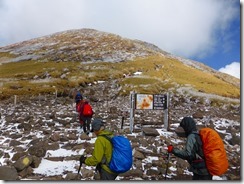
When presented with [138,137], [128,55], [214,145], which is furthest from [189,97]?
[128,55]

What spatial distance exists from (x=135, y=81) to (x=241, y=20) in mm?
34479

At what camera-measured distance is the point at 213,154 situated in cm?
491

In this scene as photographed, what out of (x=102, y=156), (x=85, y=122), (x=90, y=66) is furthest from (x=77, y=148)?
(x=90, y=66)

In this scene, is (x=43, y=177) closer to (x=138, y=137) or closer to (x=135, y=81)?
(x=138, y=137)

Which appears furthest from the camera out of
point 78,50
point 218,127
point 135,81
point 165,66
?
point 78,50

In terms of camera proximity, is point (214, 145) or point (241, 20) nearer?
point (214, 145)

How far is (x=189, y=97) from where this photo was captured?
3078 cm

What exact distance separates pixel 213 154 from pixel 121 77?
4270 centimetres

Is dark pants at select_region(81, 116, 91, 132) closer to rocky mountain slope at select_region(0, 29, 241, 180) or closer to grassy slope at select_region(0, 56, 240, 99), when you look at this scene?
rocky mountain slope at select_region(0, 29, 241, 180)

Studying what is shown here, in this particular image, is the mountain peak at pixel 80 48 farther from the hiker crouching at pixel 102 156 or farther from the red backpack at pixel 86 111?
the hiker crouching at pixel 102 156

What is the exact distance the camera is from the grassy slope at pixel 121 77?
3744 cm

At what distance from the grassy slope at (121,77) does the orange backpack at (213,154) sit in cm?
2783

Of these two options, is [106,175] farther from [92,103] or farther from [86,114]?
[92,103]

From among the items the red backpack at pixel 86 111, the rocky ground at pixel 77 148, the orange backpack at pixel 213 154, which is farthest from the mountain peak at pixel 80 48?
the orange backpack at pixel 213 154
